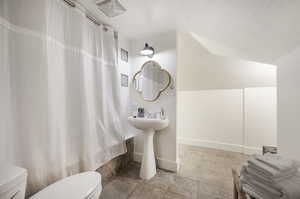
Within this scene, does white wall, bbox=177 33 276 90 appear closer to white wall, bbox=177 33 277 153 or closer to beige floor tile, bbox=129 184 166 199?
white wall, bbox=177 33 277 153

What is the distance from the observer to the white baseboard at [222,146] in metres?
Result: 2.24

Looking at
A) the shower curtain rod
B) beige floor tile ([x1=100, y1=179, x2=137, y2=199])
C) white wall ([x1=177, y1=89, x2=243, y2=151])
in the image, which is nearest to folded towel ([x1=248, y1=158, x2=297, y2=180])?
beige floor tile ([x1=100, y1=179, x2=137, y2=199])

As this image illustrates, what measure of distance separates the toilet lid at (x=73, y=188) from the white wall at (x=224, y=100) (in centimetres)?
187

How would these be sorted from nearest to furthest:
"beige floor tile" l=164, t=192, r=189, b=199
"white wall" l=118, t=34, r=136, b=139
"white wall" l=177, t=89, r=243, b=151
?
"beige floor tile" l=164, t=192, r=189, b=199
"white wall" l=118, t=34, r=136, b=139
"white wall" l=177, t=89, r=243, b=151

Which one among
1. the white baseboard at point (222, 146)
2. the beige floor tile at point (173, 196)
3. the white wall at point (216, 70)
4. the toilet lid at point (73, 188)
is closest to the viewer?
the toilet lid at point (73, 188)

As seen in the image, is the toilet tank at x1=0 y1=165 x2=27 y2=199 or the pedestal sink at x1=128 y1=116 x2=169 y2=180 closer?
the toilet tank at x1=0 y1=165 x2=27 y2=199

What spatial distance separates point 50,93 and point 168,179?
65.2 inches

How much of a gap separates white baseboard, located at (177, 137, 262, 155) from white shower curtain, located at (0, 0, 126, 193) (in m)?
1.99

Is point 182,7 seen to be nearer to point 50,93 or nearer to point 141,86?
point 141,86

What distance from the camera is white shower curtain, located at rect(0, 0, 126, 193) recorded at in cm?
83

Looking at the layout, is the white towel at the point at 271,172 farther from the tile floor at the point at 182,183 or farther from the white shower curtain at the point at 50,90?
the white shower curtain at the point at 50,90

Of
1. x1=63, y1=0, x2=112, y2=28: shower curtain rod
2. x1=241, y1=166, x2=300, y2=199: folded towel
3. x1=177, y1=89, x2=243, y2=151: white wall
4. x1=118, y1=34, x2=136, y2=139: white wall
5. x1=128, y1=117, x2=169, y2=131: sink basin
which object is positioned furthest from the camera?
x1=177, y1=89, x2=243, y2=151: white wall

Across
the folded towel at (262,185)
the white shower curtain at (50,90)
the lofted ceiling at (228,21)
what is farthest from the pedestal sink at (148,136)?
the lofted ceiling at (228,21)

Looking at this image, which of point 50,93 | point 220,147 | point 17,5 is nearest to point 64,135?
point 50,93
